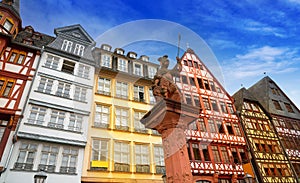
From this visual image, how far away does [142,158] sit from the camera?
39.0ft

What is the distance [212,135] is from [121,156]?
8.37 m

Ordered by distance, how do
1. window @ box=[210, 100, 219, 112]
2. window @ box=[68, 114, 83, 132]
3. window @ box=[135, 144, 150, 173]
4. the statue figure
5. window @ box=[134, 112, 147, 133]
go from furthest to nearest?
1. window @ box=[210, 100, 219, 112]
2. window @ box=[134, 112, 147, 133]
3. window @ box=[135, 144, 150, 173]
4. window @ box=[68, 114, 83, 132]
5. the statue figure

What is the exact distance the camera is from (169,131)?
130 inches

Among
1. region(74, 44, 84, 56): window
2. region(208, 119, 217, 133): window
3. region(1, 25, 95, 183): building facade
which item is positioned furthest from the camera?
region(208, 119, 217, 133): window

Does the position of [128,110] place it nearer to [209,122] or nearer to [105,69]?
[105,69]

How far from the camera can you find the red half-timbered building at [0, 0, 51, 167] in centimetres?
1027

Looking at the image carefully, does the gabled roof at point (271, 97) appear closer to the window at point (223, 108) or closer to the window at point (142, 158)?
the window at point (223, 108)

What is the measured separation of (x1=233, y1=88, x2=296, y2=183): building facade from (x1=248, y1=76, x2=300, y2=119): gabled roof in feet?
6.80

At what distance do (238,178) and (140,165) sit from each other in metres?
8.28

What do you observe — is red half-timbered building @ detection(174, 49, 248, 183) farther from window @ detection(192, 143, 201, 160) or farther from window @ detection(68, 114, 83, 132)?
window @ detection(68, 114, 83, 132)

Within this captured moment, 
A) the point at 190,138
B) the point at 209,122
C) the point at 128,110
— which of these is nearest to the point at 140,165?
the point at 128,110

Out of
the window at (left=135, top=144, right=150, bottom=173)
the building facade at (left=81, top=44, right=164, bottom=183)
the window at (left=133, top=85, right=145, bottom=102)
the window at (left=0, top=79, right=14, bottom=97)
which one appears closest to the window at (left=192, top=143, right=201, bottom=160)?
the building facade at (left=81, top=44, right=164, bottom=183)

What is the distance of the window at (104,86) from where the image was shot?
13.5 metres

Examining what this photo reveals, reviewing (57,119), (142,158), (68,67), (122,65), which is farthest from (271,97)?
(57,119)
